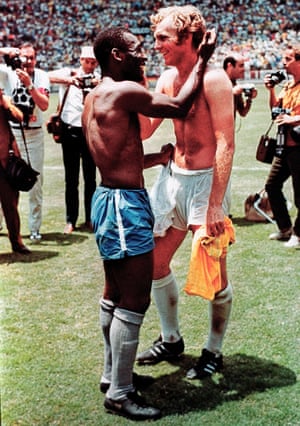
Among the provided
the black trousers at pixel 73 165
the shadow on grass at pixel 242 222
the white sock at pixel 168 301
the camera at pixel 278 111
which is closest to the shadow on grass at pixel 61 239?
the black trousers at pixel 73 165

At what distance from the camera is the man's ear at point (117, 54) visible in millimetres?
3558

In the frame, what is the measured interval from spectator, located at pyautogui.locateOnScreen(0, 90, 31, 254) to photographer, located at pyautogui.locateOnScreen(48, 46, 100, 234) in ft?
2.95

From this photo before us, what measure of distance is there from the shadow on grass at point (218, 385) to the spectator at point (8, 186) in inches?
123

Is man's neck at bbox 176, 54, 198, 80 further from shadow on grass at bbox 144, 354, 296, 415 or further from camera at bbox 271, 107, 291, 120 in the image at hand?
camera at bbox 271, 107, 291, 120

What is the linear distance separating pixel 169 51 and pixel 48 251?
12.2 ft

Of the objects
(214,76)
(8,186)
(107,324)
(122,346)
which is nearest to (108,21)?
(8,186)

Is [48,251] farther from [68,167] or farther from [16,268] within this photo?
[68,167]

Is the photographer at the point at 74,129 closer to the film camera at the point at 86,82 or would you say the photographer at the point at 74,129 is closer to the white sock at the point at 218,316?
the film camera at the point at 86,82

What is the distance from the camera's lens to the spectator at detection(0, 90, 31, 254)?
263 inches

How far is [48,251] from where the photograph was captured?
709 cm

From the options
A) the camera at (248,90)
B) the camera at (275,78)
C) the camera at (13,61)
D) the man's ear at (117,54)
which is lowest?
the camera at (248,90)

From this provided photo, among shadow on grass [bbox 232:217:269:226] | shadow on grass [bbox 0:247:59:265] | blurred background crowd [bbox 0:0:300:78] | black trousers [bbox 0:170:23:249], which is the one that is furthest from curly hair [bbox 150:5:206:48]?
blurred background crowd [bbox 0:0:300:78]

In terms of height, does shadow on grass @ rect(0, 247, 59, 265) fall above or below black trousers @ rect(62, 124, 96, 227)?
below

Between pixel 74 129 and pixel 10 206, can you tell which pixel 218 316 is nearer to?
pixel 10 206
